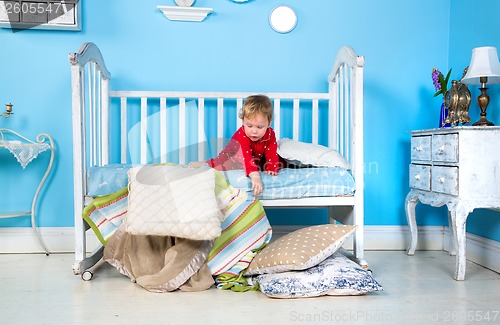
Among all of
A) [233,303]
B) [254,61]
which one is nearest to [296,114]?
[254,61]

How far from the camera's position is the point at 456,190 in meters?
1.99

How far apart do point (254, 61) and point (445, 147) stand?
1.06 metres

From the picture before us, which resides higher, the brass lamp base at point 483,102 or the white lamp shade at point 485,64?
the white lamp shade at point 485,64

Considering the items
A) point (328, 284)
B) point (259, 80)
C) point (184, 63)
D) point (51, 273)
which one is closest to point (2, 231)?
point (51, 273)

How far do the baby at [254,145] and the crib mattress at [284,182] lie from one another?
0.05 metres

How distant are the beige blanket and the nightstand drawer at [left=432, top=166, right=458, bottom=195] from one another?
0.97 meters

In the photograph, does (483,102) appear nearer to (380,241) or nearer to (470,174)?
(470,174)

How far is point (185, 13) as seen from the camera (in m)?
2.56

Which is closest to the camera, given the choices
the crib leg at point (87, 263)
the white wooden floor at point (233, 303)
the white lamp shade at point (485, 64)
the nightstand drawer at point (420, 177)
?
the white wooden floor at point (233, 303)

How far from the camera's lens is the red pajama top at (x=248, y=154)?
2086 mm

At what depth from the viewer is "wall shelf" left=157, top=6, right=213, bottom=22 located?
2.52 meters

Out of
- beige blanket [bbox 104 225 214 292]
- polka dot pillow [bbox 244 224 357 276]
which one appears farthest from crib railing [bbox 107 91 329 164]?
polka dot pillow [bbox 244 224 357 276]

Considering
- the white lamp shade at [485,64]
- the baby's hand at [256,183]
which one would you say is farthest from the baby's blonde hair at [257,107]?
the white lamp shade at [485,64]

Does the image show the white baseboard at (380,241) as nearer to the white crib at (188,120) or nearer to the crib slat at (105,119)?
the white crib at (188,120)
